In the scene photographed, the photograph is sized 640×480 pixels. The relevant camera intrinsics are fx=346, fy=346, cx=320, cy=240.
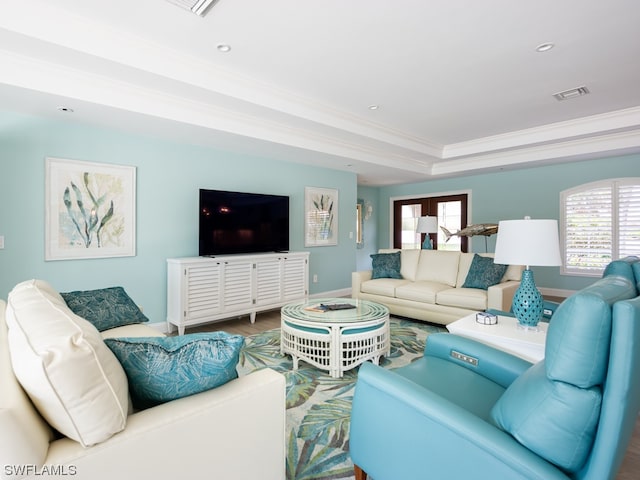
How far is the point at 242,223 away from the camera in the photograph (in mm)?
4574

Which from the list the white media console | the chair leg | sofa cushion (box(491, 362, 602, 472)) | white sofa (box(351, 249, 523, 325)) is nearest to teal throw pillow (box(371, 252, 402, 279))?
white sofa (box(351, 249, 523, 325))

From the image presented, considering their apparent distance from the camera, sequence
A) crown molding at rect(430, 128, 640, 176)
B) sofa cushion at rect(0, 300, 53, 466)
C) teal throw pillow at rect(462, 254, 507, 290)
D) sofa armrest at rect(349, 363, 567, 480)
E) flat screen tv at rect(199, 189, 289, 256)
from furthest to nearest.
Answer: crown molding at rect(430, 128, 640, 176)
flat screen tv at rect(199, 189, 289, 256)
teal throw pillow at rect(462, 254, 507, 290)
sofa armrest at rect(349, 363, 567, 480)
sofa cushion at rect(0, 300, 53, 466)

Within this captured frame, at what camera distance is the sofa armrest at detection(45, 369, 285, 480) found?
93 cm

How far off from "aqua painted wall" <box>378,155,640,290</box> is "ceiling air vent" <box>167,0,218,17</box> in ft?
19.6

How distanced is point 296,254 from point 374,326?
2.22 m

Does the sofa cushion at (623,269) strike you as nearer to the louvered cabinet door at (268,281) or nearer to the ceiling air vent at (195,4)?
the ceiling air vent at (195,4)

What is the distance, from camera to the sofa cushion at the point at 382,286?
177 inches

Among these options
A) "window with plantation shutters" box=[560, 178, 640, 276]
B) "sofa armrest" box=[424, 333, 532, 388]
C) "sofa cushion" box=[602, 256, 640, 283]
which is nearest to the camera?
"sofa armrest" box=[424, 333, 532, 388]

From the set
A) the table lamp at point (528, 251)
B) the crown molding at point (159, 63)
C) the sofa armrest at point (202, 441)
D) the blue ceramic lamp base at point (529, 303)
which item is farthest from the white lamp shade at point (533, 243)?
the crown molding at point (159, 63)

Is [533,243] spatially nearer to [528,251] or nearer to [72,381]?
[528,251]

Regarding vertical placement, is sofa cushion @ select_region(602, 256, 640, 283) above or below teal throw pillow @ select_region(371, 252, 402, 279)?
above

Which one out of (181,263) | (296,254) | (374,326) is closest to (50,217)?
(181,263)

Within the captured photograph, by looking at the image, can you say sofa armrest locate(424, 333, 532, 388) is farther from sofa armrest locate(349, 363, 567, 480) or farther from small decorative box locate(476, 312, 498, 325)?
sofa armrest locate(349, 363, 567, 480)

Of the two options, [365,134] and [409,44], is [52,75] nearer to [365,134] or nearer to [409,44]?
[409,44]
